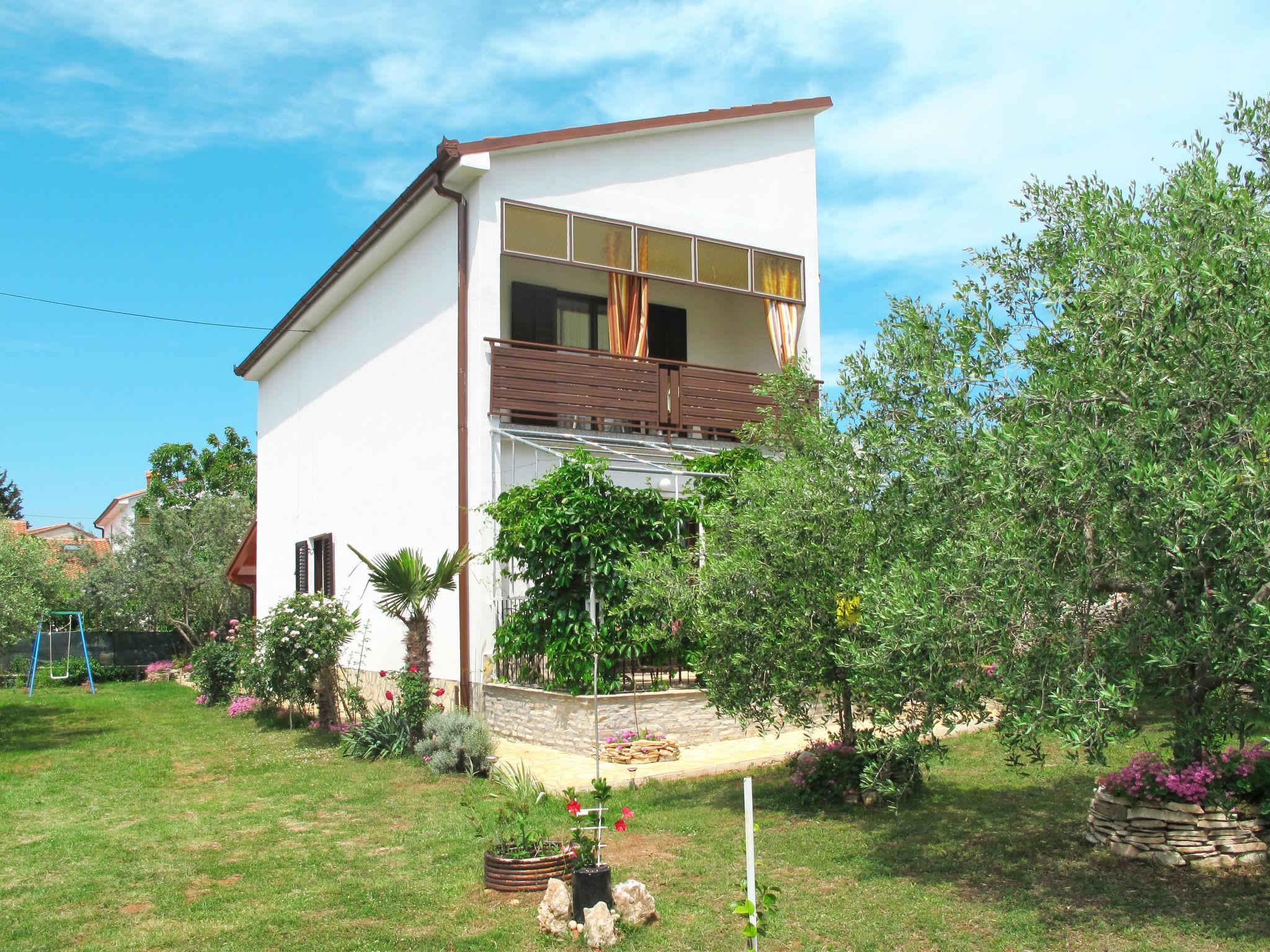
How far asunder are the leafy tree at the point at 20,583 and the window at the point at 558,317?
360 inches

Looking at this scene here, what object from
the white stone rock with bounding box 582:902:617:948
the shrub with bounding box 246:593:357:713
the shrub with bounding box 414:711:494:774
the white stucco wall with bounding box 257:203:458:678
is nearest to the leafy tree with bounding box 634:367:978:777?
the white stone rock with bounding box 582:902:617:948

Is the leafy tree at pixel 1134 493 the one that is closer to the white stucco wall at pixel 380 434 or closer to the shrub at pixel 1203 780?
the shrub at pixel 1203 780

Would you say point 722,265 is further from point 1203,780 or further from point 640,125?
point 1203,780

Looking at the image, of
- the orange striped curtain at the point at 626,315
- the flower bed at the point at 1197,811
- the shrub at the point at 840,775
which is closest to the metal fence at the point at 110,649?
the orange striped curtain at the point at 626,315

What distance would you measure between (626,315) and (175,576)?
2314 centimetres

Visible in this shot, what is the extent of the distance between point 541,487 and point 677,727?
3603 mm

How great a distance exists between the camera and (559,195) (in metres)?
15.9

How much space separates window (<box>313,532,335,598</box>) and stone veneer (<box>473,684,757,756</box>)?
779 centimetres

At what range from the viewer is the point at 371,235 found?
17.4 metres

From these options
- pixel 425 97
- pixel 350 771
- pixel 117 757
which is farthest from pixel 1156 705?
pixel 117 757

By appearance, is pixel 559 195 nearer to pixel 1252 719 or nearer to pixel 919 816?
pixel 919 816

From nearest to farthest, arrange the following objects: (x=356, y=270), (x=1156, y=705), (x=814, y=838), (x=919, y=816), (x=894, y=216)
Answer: (x=814, y=838) → (x=919, y=816) → (x=894, y=216) → (x=1156, y=705) → (x=356, y=270)

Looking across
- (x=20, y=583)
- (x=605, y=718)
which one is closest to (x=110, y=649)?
(x=20, y=583)

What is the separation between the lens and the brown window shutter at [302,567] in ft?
72.8
